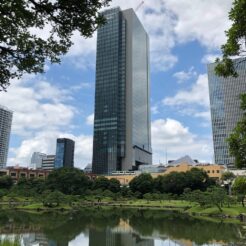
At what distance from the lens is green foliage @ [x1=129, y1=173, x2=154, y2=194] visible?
8506 cm

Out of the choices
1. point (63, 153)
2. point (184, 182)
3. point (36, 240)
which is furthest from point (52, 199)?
point (63, 153)

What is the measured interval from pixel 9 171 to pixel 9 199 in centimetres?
4284

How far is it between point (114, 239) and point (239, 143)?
2489 cm

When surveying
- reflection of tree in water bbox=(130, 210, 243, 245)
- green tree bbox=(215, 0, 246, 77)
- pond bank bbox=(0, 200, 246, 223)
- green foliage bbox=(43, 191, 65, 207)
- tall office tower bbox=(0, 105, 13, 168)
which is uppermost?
tall office tower bbox=(0, 105, 13, 168)

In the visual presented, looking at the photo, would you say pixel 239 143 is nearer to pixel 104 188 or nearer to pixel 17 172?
pixel 104 188

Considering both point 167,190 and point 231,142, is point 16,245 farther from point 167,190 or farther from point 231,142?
point 167,190

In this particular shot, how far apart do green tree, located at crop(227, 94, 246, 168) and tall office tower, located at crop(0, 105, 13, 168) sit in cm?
12210

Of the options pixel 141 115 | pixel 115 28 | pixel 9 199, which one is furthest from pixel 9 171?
pixel 115 28

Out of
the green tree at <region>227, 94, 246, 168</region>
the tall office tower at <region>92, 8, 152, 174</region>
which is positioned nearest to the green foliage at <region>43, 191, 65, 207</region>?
the green tree at <region>227, 94, 246, 168</region>

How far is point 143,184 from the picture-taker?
3342 inches

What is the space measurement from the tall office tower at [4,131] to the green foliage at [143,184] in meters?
61.5

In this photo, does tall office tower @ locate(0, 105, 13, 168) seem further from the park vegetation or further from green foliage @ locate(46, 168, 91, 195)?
green foliage @ locate(46, 168, 91, 195)

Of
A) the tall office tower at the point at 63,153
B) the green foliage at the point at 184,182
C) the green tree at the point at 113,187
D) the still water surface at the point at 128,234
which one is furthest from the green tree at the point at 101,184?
the tall office tower at the point at 63,153

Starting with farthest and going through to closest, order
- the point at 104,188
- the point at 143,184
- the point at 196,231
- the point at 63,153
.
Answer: the point at 63,153 → the point at 104,188 → the point at 143,184 → the point at 196,231
